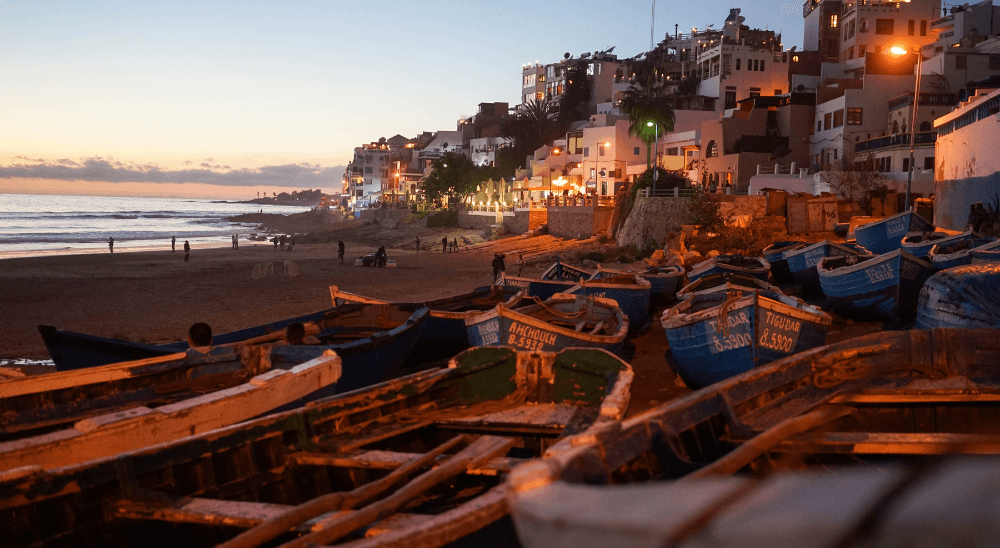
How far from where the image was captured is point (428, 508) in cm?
481

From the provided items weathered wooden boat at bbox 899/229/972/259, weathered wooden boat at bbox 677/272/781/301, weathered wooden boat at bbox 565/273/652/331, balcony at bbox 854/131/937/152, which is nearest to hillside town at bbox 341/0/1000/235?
balcony at bbox 854/131/937/152

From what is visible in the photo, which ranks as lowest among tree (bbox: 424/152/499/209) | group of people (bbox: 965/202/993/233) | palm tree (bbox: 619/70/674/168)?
group of people (bbox: 965/202/993/233)

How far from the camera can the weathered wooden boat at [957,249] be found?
1538 cm

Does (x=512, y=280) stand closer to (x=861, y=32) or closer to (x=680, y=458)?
(x=680, y=458)

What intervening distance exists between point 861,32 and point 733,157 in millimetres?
24042

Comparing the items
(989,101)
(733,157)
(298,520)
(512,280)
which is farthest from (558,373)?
(733,157)

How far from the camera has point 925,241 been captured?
2069 centimetres

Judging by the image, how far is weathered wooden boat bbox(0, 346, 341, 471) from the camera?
5.47 metres

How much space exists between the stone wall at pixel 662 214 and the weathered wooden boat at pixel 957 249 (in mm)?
15970


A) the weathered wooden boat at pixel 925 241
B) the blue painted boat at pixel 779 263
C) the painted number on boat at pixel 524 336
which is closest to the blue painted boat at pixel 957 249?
the weathered wooden boat at pixel 925 241

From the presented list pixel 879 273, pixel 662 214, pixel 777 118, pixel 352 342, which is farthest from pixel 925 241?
pixel 777 118

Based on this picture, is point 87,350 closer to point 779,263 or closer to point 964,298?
point 964,298

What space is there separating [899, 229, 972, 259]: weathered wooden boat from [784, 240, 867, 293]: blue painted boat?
1355 mm

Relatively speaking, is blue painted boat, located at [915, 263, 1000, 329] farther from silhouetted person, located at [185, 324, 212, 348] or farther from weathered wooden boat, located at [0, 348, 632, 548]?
silhouetted person, located at [185, 324, 212, 348]
